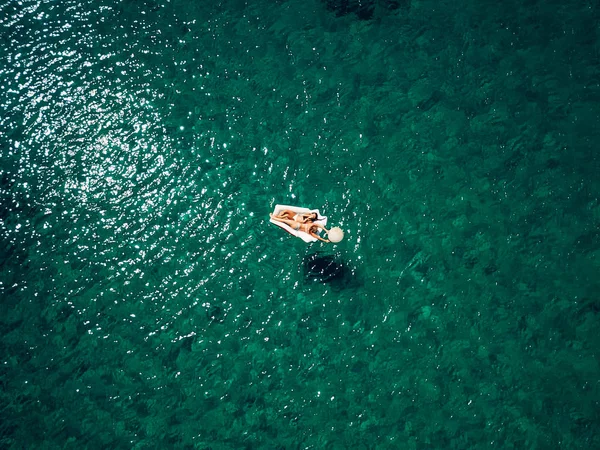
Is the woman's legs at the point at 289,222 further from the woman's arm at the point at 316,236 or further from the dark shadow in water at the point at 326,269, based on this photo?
the dark shadow in water at the point at 326,269

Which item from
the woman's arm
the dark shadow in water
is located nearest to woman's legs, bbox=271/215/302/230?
the woman's arm

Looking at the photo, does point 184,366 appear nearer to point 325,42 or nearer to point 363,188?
point 363,188

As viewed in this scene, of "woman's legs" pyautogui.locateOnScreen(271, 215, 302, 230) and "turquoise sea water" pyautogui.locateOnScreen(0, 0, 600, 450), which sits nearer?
"turquoise sea water" pyautogui.locateOnScreen(0, 0, 600, 450)

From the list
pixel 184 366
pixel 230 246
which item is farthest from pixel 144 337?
pixel 230 246

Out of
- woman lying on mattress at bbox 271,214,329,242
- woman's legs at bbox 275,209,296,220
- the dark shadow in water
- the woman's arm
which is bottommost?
the dark shadow in water

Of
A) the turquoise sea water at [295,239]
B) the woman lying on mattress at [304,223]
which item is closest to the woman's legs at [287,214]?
the woman lying on mattress at [304,223]

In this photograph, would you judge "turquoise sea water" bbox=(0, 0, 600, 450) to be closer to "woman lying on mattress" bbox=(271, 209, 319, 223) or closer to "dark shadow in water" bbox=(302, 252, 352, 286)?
"dark shadow in water" bbox=(302, 252, 352, 286)
